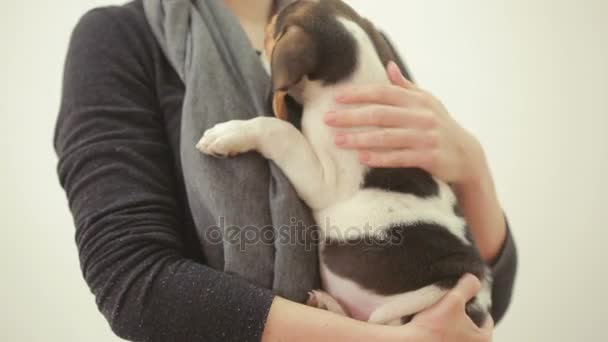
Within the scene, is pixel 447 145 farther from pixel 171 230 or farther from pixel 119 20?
pixel 119 20

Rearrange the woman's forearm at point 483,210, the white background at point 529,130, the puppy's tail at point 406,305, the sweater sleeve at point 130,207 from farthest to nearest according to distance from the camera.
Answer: the white background at point 529,130 < the woman's forearm at point 483,210 < the puppy's tail at point 406,305 < the sweater sleeve at point 130,207

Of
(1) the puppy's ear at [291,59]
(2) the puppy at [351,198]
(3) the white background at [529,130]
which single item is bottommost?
(3) the white background at [529,130]

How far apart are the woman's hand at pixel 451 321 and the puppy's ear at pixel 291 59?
493mm

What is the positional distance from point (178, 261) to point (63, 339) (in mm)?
1480

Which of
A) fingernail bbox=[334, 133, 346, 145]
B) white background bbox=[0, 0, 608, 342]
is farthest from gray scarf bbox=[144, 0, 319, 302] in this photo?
white background bbox=[0, 0, 608, 342]

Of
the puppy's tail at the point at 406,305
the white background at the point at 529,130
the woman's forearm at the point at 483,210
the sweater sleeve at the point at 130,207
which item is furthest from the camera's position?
the white background at the point at 529,130

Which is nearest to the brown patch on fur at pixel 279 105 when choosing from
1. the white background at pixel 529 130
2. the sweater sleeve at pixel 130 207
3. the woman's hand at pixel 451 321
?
the sweater sleeve at pixel 130 207

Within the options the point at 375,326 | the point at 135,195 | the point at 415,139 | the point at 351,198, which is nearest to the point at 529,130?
the point at 415,139

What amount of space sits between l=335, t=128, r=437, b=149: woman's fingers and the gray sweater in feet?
1.06

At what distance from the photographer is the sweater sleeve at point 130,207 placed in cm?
68

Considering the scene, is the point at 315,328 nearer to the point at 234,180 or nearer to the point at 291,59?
the point at 234,180

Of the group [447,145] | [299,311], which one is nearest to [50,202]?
[299,311]

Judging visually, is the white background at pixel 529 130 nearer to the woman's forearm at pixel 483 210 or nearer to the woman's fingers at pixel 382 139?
the woman's forearm at pixel 483 210

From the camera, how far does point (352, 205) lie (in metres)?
0.83
